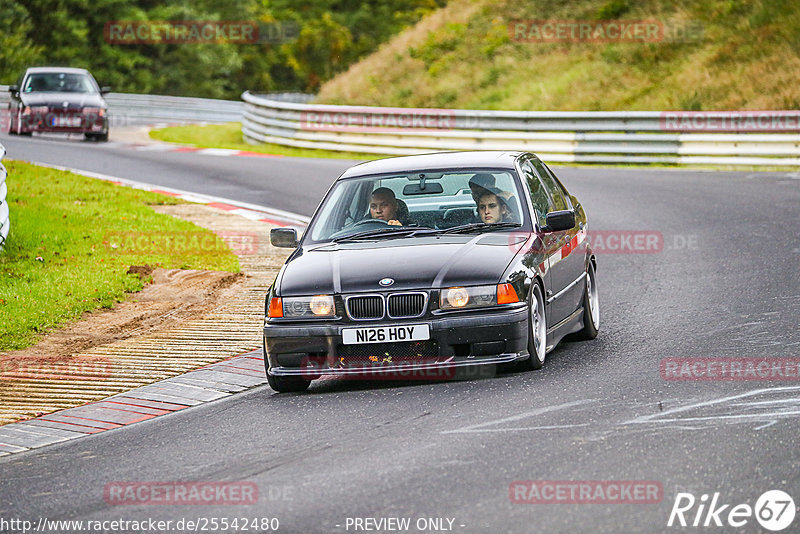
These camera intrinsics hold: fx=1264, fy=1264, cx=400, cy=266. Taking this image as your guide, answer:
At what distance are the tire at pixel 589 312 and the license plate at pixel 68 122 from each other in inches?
879

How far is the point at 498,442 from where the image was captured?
6.42 metres

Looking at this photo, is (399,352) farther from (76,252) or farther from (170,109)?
(170,109)

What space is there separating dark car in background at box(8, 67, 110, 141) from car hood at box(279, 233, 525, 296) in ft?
74.4

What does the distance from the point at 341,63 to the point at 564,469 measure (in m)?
70.7

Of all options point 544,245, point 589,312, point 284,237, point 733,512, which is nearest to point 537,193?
point 544,245

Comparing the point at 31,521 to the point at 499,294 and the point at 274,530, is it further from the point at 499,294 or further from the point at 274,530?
the point at 499,294

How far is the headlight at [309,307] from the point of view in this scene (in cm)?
794

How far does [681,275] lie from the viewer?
1222cm

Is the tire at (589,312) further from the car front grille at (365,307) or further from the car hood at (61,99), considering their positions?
the car hood at (61,99)

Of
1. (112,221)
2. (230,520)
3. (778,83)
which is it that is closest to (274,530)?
(230,520)

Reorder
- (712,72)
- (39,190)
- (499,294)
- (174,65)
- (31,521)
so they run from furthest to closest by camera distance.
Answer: (174,65) → (712,72) → (39,190) → (499,294) → (31,521)

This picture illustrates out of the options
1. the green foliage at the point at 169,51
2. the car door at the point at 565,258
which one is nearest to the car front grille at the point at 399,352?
the car door at the point at 565,258

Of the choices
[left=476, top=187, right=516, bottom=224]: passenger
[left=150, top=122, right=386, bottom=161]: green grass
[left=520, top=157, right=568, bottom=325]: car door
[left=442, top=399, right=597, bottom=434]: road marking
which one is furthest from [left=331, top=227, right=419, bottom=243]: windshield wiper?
[left=150, top=122, right=386, bottom=161]: green grass

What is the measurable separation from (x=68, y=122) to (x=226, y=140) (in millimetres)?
5564
